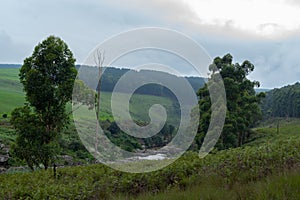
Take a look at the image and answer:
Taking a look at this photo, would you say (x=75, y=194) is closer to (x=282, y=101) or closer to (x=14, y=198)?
(x=14, y=198)

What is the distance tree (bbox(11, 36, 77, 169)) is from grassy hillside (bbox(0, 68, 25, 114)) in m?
80.6

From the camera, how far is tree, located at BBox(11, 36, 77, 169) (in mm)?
9312

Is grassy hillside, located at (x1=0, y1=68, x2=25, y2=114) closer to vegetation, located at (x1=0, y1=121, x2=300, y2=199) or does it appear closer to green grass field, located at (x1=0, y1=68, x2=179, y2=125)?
green grass field, located at (x1=0, y1=68, x2=179, y2=125)

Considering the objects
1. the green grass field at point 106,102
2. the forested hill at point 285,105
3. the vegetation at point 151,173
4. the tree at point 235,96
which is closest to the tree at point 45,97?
the vegetation at point 151,173

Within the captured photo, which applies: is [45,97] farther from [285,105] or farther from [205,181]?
[285,105]

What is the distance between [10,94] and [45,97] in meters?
110

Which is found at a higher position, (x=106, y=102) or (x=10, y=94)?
(x=10, y=94)

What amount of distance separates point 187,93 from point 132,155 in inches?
120

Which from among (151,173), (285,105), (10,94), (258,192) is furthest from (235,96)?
(10,94)

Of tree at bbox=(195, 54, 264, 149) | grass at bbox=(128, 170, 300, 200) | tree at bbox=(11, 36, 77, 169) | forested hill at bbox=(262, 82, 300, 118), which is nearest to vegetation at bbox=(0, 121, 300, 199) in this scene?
grass at bbox=(128, 170, 300, 200)

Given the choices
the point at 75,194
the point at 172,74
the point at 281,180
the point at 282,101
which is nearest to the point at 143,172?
the point at 75,194

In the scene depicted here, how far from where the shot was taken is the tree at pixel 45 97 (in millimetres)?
9312

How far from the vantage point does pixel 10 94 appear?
10994cm

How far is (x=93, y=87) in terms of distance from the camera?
1015cm
